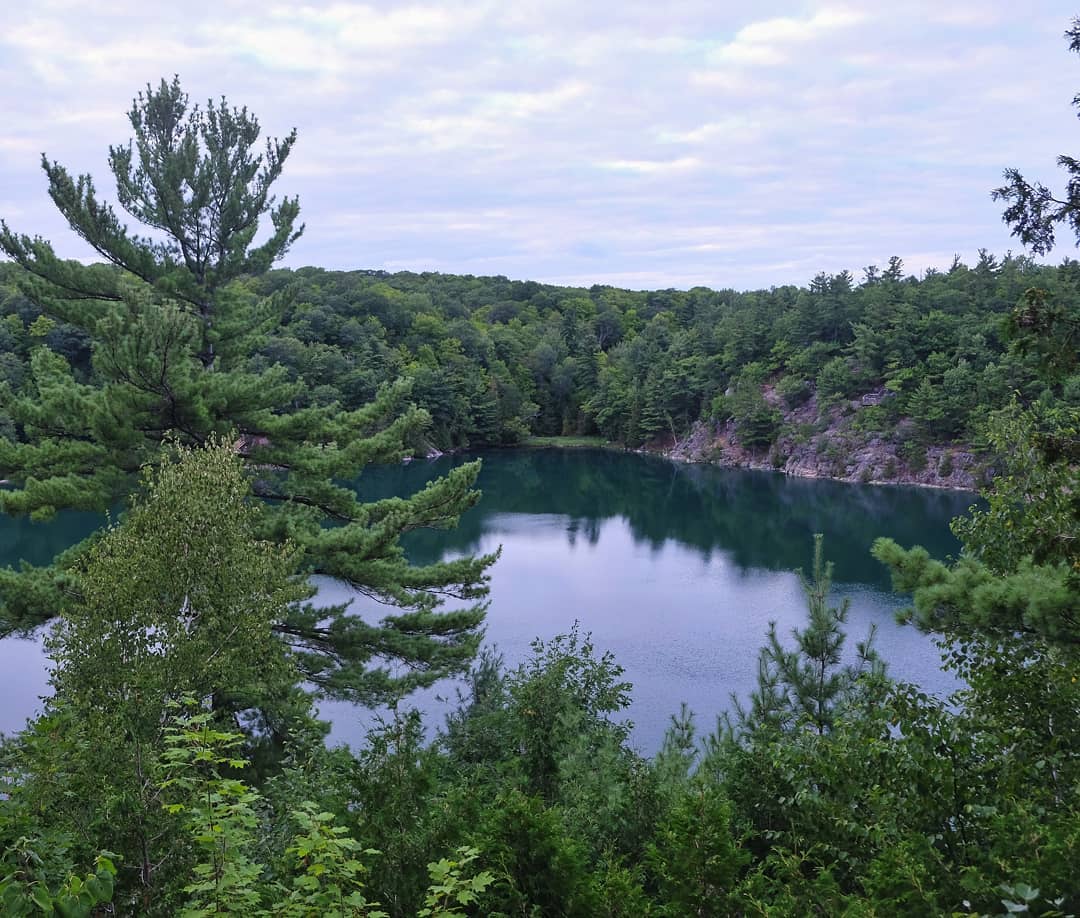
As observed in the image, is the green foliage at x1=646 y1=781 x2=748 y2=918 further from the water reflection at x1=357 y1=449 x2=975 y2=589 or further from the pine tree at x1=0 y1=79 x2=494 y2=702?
the water reflection at x1=357 y1=449 x2=975 y2=589

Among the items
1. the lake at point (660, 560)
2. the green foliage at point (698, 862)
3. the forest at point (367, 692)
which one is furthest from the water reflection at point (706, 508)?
the green foliage at point (698, 862)

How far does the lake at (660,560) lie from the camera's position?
18172mm

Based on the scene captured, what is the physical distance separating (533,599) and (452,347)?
39293 millimetres

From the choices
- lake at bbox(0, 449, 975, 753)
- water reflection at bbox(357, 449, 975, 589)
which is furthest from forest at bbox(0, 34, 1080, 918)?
water reflection at bbox(357, 449, 975, 589)

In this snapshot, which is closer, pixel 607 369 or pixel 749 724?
pixel 749 724

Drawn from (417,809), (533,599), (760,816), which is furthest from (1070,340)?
(533,599)

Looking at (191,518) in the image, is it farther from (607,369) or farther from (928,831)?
(607,369)

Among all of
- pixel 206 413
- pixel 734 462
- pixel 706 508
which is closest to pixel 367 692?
pixel 206 413

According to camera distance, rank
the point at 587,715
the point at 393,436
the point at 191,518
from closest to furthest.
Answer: the point at 191,518, the point at 587,715, the point at 393,436

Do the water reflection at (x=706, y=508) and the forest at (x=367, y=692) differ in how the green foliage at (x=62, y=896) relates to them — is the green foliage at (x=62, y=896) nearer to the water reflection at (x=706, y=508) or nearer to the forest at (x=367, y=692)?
the forest at (x=367, y=692)

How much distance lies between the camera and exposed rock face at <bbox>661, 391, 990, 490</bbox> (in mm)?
42500

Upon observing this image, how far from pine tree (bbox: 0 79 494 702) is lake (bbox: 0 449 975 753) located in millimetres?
2204

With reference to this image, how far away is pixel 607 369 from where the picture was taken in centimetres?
6162

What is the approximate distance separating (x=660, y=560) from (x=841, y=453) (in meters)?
21.0
